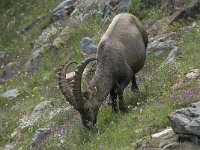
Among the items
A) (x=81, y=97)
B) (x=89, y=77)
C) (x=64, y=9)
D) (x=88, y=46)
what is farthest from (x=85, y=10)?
(x=81, y=97)

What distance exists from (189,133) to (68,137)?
464cm

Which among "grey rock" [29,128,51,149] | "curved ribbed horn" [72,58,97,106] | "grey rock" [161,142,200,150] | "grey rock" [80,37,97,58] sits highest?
"curved ribbed horn" [72,58,97,106]

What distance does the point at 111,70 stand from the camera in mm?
13172

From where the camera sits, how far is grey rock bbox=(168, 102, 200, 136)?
9430 mm

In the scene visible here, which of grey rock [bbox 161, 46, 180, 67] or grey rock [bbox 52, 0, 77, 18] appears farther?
grey rock [bbox 52, 0, 77, 18]

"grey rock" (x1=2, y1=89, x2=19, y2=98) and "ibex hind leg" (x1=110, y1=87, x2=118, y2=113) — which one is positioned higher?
"ibex hind leg" (x1=110, y1=87, x2=118, y2=113)

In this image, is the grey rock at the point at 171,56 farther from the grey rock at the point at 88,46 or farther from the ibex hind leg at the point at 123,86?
the grey rock at the point at 88,46

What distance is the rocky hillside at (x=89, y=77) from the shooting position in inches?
452

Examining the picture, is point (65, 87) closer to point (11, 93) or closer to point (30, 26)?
point (11, 93)

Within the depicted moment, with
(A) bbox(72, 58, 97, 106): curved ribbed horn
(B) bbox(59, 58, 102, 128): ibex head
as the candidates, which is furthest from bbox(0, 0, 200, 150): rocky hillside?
(A) bbox(72, 58, 97, 106): curved ribbed horn

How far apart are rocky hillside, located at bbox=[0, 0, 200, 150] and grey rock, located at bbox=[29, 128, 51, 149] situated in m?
0.03

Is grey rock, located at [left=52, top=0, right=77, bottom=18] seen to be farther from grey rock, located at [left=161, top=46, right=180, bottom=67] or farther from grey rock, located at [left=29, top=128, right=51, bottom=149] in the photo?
grey rock, located at [left=29, top=128, right=51, bottom=149]

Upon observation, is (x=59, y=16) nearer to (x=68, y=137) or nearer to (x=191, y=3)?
(x=191, y=3)

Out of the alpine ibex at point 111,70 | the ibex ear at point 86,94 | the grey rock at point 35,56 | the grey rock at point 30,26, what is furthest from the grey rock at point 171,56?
the grey rock at point 30,26
